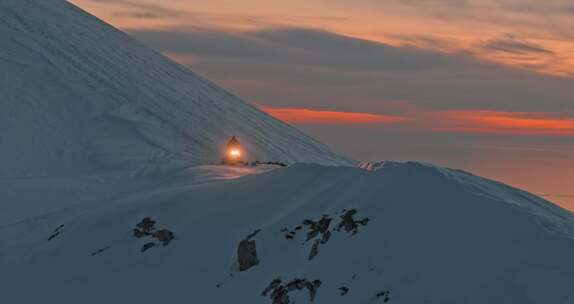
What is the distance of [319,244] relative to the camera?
2895 centimetres

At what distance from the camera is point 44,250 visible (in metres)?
38.0

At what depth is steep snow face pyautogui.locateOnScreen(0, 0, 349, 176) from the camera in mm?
87312

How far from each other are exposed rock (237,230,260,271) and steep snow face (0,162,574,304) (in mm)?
267

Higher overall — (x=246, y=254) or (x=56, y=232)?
(x=56, y=232)

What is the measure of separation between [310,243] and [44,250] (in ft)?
46.3

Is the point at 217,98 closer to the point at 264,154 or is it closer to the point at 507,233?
the point at 264,154

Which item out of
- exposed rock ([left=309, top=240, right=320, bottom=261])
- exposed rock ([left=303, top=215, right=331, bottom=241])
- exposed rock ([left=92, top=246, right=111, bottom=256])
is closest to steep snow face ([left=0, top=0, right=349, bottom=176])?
exposed rock ([left=92, top=246, right=111, bottom=256])

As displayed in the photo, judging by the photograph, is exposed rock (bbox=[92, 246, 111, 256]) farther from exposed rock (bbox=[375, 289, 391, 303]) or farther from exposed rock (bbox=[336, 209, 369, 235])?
exposed rock (bbox=[375, 289, 391, 303])

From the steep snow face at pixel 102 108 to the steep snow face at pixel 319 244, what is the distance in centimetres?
4005

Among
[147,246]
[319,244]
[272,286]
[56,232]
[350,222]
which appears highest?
[56,232]

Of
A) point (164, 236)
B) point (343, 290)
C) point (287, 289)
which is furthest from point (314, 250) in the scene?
point (164, 236)

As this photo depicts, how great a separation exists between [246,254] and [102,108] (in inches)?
2980

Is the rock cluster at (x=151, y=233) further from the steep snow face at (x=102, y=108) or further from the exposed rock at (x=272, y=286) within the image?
the steep snow face at (x=102, y=108)

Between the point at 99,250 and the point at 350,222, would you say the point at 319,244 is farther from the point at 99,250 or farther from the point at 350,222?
the point at 99,250
